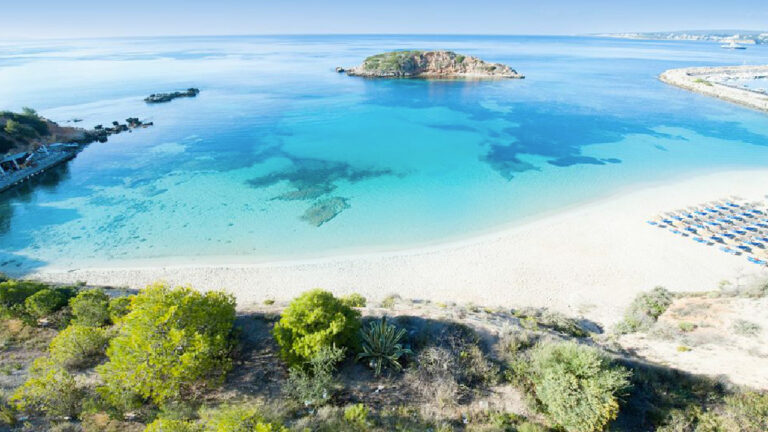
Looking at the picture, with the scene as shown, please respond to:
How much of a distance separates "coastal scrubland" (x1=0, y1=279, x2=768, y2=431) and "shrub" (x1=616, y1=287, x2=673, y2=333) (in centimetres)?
262

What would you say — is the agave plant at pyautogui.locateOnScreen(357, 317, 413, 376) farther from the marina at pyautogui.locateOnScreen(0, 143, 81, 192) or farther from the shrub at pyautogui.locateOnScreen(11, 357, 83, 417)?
the marina at pyautogui.locateOnScreen(0, 143, 81, 192)

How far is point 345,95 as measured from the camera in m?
78.2

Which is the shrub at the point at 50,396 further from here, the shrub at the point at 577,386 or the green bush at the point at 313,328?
the shrub at the point at 577,386

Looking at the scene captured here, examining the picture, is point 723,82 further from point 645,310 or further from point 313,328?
point 313,328

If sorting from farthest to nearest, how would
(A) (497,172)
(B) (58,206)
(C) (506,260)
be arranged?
1. (A) (497,172)
2. (B) (58,206)
3. (C) (506,260)

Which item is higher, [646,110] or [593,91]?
[593,91]

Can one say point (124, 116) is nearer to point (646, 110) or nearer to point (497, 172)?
point (497, 172)

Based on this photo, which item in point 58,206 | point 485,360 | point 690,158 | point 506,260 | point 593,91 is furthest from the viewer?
point 593,91

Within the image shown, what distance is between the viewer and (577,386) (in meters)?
9.46

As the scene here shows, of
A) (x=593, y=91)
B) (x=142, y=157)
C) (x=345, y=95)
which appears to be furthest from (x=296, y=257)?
(x=593, y=91)

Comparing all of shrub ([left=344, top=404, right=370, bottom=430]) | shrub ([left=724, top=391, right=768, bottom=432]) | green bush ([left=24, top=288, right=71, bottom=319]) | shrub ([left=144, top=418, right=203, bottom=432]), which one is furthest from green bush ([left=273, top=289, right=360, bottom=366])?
shrub ([left=724, top=391, right=768, bottom=432])

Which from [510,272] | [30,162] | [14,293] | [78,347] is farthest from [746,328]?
[30,162]

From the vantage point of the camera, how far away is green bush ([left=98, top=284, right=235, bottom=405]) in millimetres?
9133

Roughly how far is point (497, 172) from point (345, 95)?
51.8 m
